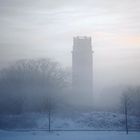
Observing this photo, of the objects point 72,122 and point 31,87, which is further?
point 31,87

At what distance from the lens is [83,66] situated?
76.9 metres

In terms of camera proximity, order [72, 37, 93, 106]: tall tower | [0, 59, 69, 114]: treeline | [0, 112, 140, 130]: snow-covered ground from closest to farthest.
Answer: [0, 112, 140, 130]: snow-covered ground → [0, 59, 69, 114]: treeline → [72, 37, 93, 106]: tall tower

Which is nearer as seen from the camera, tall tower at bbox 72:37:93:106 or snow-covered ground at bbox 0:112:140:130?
snow-covered ground at bbox 0:112:140:130

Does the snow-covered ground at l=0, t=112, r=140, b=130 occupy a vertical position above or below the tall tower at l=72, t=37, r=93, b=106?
below

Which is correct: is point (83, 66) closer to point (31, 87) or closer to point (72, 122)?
point (31, 87)

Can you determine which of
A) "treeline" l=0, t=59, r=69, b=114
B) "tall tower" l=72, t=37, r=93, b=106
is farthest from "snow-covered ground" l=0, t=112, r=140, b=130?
"tall tower" l=72, t=37, r=93, b=106

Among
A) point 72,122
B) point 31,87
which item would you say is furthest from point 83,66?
point 72,122

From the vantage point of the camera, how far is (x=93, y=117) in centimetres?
3866

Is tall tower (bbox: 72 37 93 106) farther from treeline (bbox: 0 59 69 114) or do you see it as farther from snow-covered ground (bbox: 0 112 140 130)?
snow-covered ground (bbox: 0 112 140 130)

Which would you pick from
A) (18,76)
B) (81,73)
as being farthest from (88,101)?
(18,76)

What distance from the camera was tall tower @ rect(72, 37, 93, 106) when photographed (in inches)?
2972

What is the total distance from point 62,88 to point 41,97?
9.47 meters

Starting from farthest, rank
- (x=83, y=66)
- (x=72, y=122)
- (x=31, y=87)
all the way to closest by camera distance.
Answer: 1. (x=83, y=66)
2. (x=31, y=87)
3. (x=72, y=122)

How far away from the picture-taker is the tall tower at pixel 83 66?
75500mm
